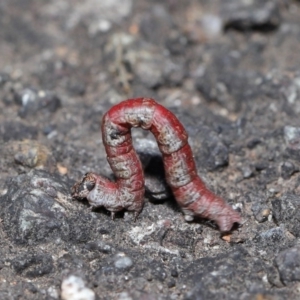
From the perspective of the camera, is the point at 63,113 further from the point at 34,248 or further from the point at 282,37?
the point at 282,37

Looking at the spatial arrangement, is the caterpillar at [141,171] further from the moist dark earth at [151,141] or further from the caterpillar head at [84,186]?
the moist dark earth at [151,141]

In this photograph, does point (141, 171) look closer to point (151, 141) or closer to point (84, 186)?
point (84, 186)

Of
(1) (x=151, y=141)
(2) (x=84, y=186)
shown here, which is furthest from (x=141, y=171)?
(1) (x=151, y=141)

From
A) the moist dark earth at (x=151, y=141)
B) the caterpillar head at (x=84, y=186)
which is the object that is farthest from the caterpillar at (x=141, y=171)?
the moist dark earth at (x=151, y=141)

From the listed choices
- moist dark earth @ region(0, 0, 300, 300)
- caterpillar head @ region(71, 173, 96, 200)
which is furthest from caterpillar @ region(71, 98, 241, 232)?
moist dark earth @ region(0, 0, 300, 300)

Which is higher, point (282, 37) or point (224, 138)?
point (282, 37)

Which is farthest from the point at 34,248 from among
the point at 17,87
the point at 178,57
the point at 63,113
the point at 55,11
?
the point at 55,11
